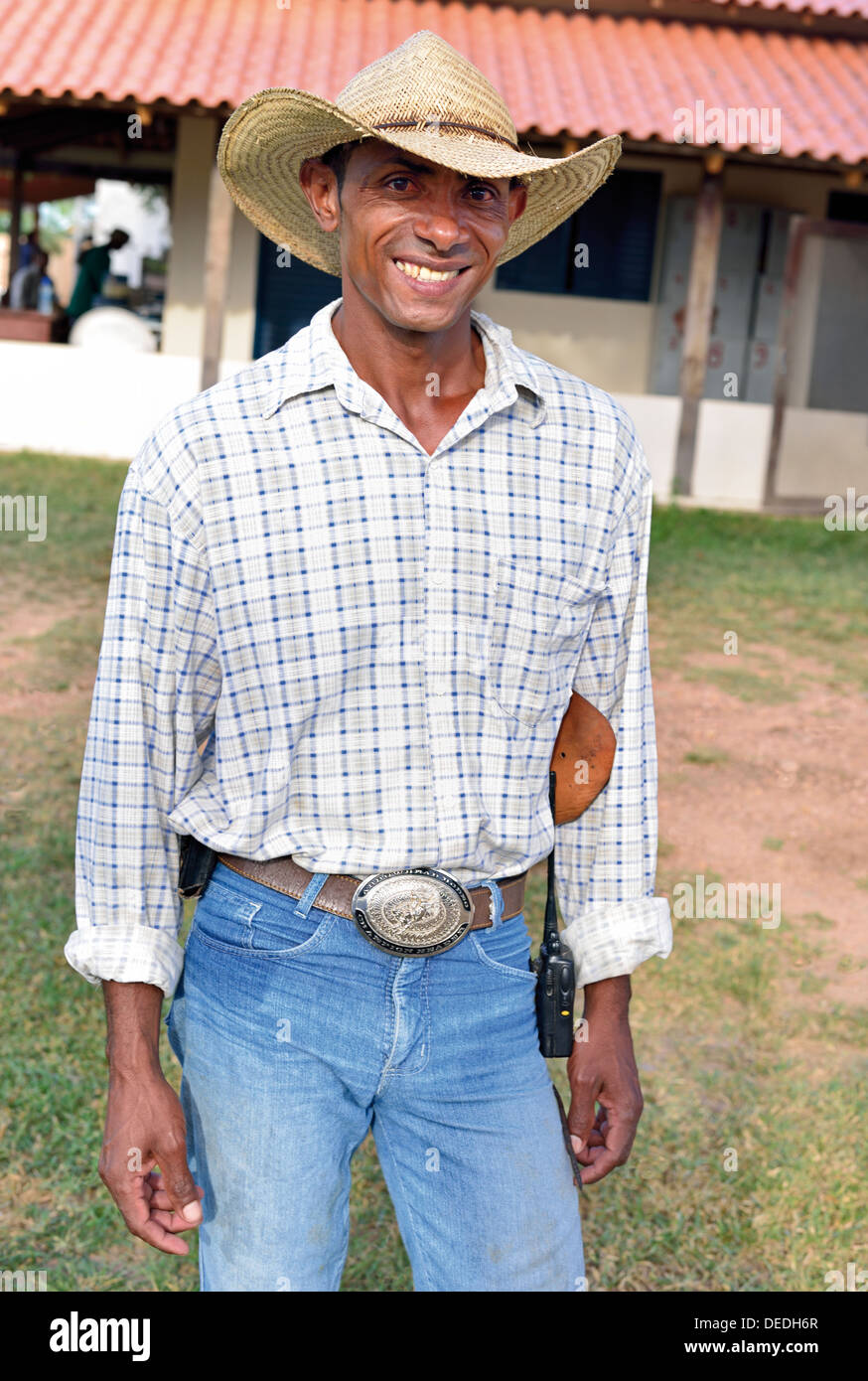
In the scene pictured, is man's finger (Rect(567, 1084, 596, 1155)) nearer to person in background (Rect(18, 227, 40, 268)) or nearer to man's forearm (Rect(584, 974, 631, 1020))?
man's forearm (Rect(584, 974, 631, 1020))

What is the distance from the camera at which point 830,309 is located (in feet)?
44.8

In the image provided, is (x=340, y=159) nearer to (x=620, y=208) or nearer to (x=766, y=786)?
(x=766, y=786)

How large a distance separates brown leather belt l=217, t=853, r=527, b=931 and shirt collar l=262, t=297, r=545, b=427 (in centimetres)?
59

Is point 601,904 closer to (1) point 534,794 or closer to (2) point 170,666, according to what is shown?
(1) point 534,794

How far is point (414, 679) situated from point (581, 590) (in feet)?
0.92

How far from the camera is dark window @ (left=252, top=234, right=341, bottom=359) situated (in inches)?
538

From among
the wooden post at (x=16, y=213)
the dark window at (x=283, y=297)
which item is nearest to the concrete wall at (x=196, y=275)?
the dark window at (x=283, y=297)

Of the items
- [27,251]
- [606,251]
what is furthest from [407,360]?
[27,251]

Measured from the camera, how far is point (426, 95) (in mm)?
1909

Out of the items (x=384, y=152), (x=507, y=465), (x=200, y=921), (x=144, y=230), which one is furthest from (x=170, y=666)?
(x=144, y=230)

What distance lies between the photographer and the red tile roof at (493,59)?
1152cm

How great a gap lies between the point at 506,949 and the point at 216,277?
11355mm

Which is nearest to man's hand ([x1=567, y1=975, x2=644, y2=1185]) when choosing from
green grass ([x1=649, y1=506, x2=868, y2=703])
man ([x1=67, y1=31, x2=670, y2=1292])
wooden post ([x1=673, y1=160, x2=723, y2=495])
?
man ([x1=67, y1=31, x2=670, y2=1292])

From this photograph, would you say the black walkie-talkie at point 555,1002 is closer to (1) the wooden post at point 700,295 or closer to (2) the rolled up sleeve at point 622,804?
(2) the rolled up sleeve at point 622,804
